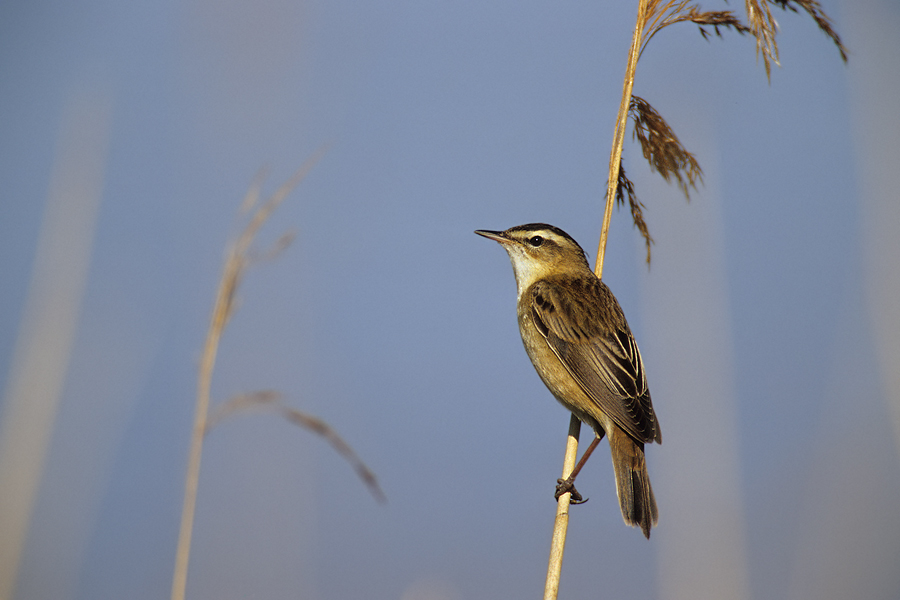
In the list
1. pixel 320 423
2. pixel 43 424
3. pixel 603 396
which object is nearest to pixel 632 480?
pixel 603 396

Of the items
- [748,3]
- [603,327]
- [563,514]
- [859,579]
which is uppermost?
[748,3]

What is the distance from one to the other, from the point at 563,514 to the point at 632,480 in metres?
0.67

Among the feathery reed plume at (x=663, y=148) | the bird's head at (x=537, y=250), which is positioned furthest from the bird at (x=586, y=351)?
the feathery reed plume at (x=663, y=148)

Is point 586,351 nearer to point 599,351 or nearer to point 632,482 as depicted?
point 599,351

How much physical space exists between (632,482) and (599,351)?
1.90ft

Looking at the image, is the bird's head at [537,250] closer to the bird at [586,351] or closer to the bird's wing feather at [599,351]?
the bird at [586,351]

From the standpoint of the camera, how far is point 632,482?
9.48 feet

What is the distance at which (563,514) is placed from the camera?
2.33 meters

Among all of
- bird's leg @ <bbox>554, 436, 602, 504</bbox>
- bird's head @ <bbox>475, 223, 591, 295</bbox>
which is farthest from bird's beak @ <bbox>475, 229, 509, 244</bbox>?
bird's leg @ <bbox>554, 436, 602, 504</bbox>

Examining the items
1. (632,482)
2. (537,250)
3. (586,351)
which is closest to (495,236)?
(537,250)

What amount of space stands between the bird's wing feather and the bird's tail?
0.09 meters

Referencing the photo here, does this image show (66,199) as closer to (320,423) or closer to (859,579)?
(320,423)

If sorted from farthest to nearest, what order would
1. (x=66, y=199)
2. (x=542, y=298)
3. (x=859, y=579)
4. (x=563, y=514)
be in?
(x=859, y=579) < (x=542, y=298) < (x=66, y=199) < (x=563, y=514)

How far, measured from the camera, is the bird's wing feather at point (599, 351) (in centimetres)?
298
